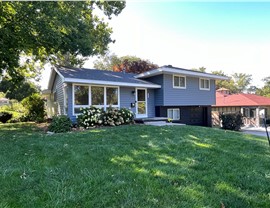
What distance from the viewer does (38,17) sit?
10.1 metres

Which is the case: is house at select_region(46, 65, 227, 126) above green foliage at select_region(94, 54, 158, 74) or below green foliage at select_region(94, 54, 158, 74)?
below

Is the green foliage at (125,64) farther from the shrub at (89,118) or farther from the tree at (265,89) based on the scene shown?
the tree at (265,89)

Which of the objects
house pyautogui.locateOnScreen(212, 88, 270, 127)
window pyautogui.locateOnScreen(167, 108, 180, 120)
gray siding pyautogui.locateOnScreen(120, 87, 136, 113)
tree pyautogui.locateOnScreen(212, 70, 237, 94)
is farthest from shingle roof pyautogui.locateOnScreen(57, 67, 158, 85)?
tree pyautogui.locateOnScreen(212, 70, 237, 94)

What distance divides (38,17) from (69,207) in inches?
387

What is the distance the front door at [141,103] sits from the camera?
14.7 m

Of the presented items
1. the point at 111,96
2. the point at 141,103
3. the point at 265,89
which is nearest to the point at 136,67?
the point at 141,103

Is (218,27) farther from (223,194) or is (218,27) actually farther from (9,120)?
(9,120)

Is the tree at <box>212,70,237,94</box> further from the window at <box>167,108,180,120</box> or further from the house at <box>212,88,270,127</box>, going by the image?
the window at <box>167,108,180,120</box>

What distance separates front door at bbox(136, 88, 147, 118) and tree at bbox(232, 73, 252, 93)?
4274 centimetres

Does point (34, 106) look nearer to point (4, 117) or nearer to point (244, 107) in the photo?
point (4, 117)

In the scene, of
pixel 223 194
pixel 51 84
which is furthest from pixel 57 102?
pixel 223 194

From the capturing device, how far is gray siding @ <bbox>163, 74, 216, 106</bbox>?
1521 centimetres

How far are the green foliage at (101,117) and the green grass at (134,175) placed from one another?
4.76 metres

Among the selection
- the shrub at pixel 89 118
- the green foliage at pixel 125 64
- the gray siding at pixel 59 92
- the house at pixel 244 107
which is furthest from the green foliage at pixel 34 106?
the house at pixel 244 107
